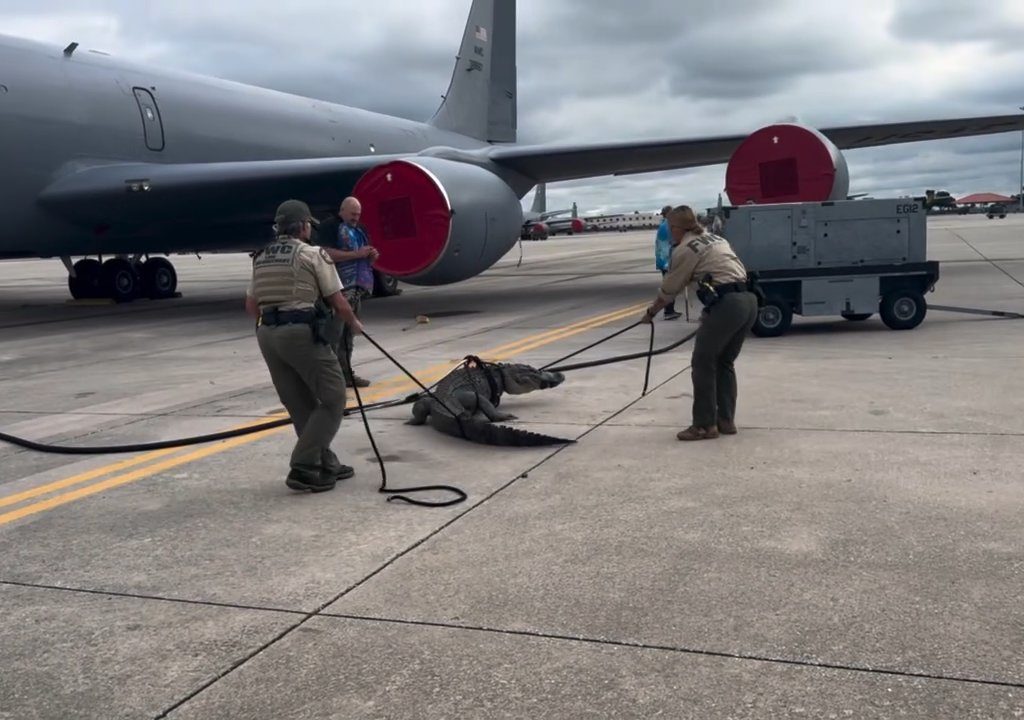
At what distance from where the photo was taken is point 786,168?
12883mm

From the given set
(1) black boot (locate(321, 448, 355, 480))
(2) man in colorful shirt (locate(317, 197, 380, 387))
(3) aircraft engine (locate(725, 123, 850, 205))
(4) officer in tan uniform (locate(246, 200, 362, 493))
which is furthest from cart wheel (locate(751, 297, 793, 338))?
(4) officer in tan uniform (locate(246, 200, 362, 493))

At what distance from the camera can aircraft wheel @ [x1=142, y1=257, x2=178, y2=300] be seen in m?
19.5

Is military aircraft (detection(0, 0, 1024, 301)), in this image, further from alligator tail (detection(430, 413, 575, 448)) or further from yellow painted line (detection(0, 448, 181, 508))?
yellow painted line (detection(0, 448, 181, 508))

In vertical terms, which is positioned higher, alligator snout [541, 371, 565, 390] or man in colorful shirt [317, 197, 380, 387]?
man in colorful shirt [317, 197, 380, 387]

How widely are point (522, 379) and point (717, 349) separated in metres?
1.61

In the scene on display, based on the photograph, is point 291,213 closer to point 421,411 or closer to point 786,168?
point 421,411

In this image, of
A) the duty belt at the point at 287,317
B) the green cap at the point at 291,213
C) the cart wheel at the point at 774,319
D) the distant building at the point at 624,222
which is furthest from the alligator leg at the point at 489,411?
the distant building at the point at 624,222

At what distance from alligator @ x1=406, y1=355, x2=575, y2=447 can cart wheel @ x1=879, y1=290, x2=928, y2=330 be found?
16.9 feet

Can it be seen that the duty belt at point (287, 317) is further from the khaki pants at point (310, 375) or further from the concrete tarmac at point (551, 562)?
the concrete tarmac at point (551, 562)

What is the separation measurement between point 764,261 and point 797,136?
3076 millimetres

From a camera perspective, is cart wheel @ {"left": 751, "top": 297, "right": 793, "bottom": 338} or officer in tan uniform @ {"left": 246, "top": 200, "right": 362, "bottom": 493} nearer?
officer in tan uniform @ {"left": 246, "top": 200, "right": 362, "bottom": 493}

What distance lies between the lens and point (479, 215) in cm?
1341

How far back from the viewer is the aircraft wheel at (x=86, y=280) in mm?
19000

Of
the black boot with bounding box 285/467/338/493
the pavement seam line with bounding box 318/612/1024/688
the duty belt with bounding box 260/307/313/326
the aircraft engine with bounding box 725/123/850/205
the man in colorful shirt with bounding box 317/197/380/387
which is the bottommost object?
the pavement seam line with bounding box 318/612/1024/688
